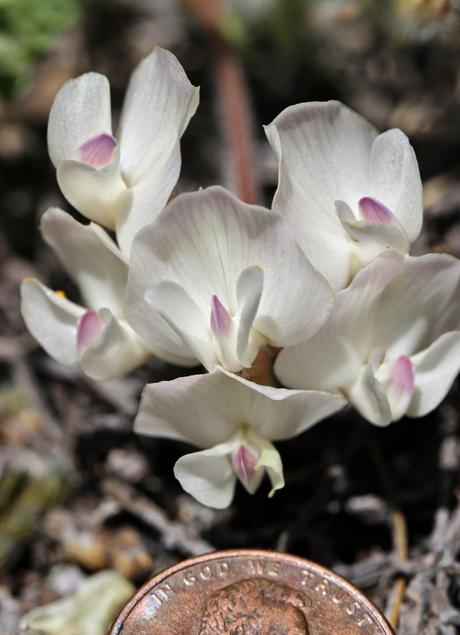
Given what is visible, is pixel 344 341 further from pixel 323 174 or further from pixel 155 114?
pixel 155 114

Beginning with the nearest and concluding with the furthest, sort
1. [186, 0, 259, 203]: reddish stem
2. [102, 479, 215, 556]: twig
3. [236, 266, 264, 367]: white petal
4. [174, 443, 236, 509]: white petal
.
→ [236, 266, 264, 367]: white petal, [174, 443, 236, 509]: white petal, [102, 479, 215, 556]: twig, [186, 0, 259, 203]: reddish stem

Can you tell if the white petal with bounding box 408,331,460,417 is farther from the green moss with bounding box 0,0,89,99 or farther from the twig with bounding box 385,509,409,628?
the green moss with bounding box 0,0,89,99

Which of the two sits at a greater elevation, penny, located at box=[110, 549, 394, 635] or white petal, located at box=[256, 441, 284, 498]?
white petal, located at box=[256, 441, 284, 498]

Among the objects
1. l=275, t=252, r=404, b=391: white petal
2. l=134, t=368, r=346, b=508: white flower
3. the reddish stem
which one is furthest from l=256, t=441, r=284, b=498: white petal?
the reddish stem

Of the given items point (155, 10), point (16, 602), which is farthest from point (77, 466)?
point (155, 10)

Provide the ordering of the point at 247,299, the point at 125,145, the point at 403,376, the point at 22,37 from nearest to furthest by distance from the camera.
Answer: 1. the point at 247,299
2. the point at 403,376
3. the point at 125,145
4. the point at 22,37

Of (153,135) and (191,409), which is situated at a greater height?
(153,135)

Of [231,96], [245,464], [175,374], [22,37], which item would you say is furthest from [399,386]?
[22,37]

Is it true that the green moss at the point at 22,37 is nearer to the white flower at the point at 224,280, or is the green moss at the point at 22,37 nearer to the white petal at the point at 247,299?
the white flower at the point at 224,280

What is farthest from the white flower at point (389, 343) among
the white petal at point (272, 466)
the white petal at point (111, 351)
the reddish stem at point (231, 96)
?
the reddish stem at point (231, 96)
